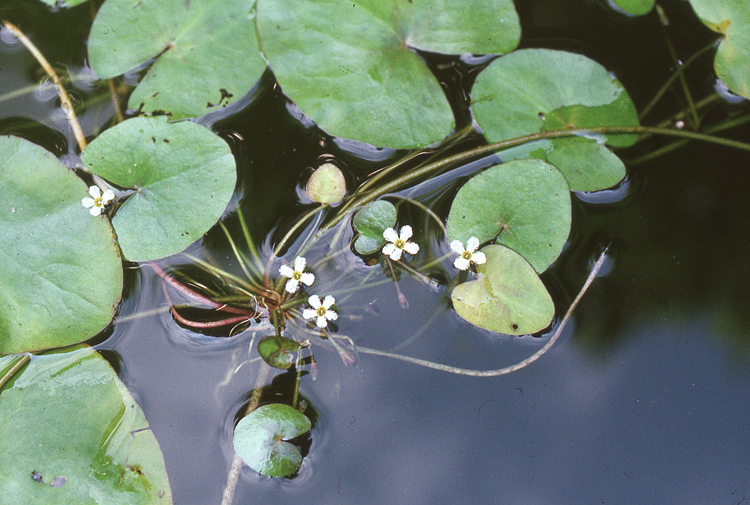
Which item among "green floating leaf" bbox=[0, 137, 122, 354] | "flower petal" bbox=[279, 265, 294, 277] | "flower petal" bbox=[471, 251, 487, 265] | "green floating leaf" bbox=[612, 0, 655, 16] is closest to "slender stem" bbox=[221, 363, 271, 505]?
"flower petal" bbox=[279, 265, 294, 277]

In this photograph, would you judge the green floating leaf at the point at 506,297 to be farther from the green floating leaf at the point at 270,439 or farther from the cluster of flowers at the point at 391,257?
the green floating leaf at the point at 270,439

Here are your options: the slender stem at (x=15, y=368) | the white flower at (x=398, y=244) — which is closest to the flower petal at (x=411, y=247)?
the white flower at (x=398, y=244)

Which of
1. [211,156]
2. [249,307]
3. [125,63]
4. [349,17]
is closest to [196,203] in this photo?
[211,156]

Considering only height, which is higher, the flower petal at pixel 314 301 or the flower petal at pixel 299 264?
the flower petal at pixel 299 264

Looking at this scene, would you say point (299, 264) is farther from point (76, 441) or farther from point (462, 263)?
point (76, 441)

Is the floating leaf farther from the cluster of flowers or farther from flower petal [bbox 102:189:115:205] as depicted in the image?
flower petal [bbox 102:189:115:205]
